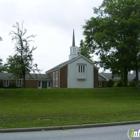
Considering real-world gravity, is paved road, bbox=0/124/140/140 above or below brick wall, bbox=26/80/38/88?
A: below

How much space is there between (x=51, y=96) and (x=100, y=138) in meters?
22.3

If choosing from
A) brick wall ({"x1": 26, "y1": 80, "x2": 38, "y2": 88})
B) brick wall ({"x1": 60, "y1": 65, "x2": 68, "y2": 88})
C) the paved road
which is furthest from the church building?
the paved road

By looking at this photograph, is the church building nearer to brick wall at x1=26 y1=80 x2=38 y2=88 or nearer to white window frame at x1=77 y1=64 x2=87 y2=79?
white window frame at x1=77 y1=64 x2=87 y2=79

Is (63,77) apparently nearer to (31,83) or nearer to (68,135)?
(31,83)

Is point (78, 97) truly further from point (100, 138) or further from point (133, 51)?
point (100, 138)

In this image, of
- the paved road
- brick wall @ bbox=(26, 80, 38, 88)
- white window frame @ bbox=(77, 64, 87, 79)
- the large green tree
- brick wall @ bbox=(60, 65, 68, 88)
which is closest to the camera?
the paved road

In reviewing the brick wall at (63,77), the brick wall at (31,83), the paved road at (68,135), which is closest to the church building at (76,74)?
the brick wall at (63,77)

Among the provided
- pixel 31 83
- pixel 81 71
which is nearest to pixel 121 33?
pixel 81 71

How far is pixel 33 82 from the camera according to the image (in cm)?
5572

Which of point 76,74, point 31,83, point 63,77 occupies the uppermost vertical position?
point 76,74

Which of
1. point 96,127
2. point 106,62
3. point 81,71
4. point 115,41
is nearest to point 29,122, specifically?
point 96,127

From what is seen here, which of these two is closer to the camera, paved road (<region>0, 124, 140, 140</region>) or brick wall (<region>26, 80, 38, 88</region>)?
paved road (<region>0, 124, 140, 140</region>)

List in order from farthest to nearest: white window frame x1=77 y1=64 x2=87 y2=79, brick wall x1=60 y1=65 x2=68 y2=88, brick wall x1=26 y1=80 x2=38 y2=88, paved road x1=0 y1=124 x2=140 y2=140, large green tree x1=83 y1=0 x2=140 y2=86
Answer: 1. brick wall x1=26 y1=80 x2=38 y2=88
2. white window frame x1=77 y1=64 x2=87 y2=79
3. brick wall x1=60 y1=65 x2=68 y2=88
4. large green tree x1=83 y1=0 x2=140 y2=86
5. paved road x1=0 y1=124 x2=140 y2=140

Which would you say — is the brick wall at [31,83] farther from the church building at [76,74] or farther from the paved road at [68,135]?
the paved road at [68,135]
